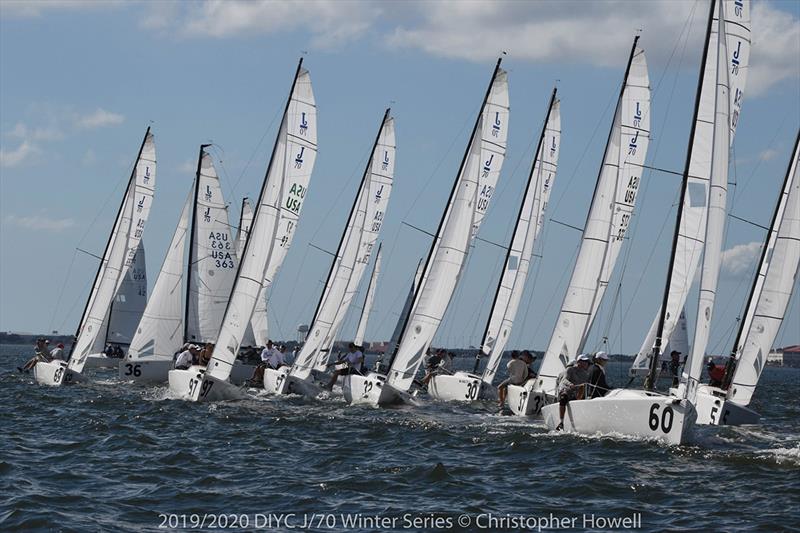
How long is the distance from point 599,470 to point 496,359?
16815 mm

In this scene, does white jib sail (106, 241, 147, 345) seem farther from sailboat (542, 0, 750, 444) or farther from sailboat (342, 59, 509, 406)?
sailboat (542, 0, 750, 444)

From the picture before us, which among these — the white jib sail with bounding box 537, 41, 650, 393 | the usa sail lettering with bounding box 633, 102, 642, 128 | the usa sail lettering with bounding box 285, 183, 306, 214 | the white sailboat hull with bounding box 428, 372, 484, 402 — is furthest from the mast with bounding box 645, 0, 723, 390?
the usa sail lettering with bounding box 285, 183, 306, 214

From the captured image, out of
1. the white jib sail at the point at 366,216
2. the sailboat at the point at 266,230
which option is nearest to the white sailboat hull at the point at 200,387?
the sailboat at the point at 266,230

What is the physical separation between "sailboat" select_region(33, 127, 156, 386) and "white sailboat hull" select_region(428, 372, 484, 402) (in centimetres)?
961

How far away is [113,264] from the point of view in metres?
35.1

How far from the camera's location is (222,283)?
39125 mm

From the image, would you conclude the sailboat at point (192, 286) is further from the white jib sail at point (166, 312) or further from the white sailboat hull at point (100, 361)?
the white sailboat hull at point (100, 361)

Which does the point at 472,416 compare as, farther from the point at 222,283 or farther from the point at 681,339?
the point at 681,339

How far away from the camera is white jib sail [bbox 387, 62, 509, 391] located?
89.9ft

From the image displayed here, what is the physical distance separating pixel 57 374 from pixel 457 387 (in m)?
11.3

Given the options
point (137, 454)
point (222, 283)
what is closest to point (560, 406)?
point (137, 454)

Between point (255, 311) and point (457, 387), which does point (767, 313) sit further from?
point (255, 311)

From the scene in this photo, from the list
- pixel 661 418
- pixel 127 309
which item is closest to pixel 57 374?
pixel 127 309

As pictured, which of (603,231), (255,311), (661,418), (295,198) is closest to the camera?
(661,418)
